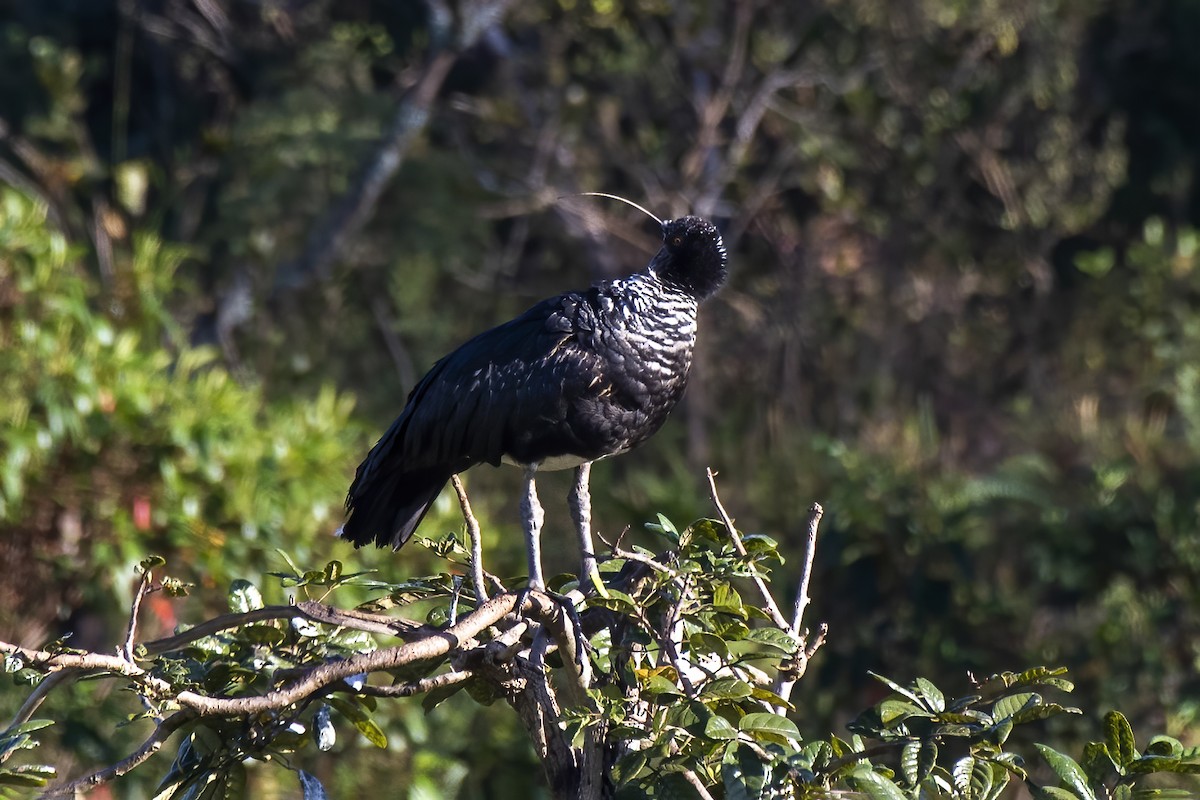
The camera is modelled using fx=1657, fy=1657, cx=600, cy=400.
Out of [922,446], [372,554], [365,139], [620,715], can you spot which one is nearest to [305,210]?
[365,139]

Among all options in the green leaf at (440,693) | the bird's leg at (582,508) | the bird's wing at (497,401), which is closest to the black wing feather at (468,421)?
the bird's wing at (497,401)

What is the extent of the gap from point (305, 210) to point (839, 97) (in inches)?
110

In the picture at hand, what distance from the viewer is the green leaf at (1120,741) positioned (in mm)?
2389

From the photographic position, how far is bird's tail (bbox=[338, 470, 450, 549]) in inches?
138

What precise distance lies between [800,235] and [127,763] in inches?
272

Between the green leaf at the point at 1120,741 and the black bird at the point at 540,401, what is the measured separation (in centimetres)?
132

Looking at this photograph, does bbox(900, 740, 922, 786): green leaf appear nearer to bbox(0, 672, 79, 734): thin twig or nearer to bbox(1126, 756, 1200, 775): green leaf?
bbox(1126, 756, 1200, 775): green leaf

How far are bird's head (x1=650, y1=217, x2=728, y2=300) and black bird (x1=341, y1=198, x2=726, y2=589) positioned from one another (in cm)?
8

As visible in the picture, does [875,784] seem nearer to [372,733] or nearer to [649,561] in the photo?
[649,561]

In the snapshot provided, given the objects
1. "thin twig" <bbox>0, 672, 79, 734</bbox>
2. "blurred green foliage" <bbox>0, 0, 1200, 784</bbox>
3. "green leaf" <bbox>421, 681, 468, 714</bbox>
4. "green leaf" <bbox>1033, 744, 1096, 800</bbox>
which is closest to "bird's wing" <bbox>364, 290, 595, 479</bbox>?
"green leaf" <bbox>421, 681, 468, 714</bbox>

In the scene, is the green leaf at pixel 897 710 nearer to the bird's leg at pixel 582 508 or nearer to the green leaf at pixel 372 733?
the green leaf at pixel 372 733

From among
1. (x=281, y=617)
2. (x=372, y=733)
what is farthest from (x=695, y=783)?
(x=281, y=617)

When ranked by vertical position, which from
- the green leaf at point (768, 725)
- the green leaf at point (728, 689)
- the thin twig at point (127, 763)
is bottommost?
the thin twig at point (127, 763)

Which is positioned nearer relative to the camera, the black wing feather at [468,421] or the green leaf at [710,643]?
the green leaf at [710,643]
